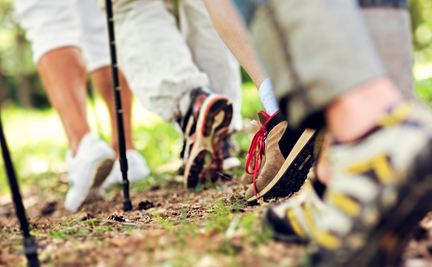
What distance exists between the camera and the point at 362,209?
2.05 ft

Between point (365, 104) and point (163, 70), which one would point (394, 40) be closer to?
point (365, 104)

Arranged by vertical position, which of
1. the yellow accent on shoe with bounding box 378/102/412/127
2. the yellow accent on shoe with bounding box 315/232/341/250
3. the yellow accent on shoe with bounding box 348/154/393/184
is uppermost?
the yellow accent on shoe with bounding box 378/102/412/127

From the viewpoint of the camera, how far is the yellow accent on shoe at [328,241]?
64 centimetres

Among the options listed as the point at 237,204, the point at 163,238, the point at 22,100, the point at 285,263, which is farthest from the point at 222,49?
the point at 22,100

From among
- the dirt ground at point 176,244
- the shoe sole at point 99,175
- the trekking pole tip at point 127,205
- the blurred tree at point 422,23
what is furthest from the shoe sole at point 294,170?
the blurred tree at point 422,23

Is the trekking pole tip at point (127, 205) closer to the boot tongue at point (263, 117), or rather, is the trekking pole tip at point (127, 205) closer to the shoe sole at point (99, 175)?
the shoe sole at point (99, 175)

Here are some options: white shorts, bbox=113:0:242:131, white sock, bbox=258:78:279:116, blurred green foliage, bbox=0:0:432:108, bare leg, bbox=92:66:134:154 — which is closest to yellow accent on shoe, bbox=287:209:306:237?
white sock, bbox=258:78:279:116

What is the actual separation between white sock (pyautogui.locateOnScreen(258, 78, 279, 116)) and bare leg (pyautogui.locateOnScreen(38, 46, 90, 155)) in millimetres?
1242

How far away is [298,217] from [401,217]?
23 centimetres

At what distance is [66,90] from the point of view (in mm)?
2086

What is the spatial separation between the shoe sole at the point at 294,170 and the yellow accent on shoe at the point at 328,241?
21.2 inches

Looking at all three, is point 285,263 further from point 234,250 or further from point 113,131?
point 113,131

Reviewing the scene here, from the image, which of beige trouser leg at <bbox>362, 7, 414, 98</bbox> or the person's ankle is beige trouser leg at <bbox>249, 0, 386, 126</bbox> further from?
beige trouser leg at <bbox>362, 7, 414, 98</bbox>

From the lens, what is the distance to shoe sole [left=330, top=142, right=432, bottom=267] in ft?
2.02
